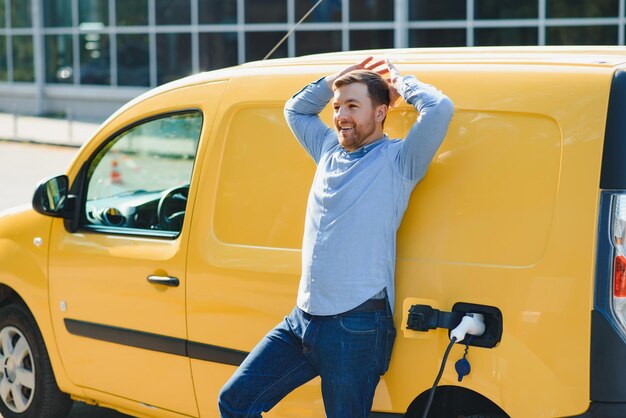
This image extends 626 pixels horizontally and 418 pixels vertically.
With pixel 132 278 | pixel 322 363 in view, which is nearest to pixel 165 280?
pixel 132 278

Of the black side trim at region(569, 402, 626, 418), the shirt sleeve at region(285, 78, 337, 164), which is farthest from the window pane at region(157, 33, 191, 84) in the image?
the black side trim at region(569, 402, 626, 418)

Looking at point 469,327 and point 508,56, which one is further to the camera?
point 508,56

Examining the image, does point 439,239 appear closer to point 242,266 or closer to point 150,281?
point 242,266

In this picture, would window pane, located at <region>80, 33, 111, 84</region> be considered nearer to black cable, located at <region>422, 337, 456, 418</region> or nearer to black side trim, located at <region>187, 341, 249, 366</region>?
black side trim, located at <region>187, 341, 249, 366</region>

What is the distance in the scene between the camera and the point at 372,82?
3.72 metres

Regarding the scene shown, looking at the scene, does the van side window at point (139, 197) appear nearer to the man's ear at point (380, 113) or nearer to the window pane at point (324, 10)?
the man's ear at point (380, 113)

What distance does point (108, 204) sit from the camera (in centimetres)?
523

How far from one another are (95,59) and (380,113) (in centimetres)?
2700

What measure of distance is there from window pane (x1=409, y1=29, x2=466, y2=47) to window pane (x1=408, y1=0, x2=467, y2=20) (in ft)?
0.96

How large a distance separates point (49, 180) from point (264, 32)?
2144cm

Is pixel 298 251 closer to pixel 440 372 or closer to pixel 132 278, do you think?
pixel 440 372

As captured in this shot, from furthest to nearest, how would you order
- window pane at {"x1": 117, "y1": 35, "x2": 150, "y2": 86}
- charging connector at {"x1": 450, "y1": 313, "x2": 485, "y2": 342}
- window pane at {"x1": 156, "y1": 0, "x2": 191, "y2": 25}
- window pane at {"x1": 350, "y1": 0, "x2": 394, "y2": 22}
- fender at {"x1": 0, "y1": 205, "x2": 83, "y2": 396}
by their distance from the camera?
window pane at {"x1": 117, "y1": 35, "x2": 150, "y2": 86} → window pane at {"x1": 156, "y1": 0, "x2": 191, "y2": 25} → window pane at {"x1": 350, "y1": 0, "x2": 394, "y2": 22} → fender at {"x1": 0, "y1": 205, "x2": 83, "y2": 396} → charging connector at {"x1": 450, "y1": 313, "x2": 485, "y2": 342}

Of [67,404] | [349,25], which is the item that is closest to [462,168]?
[67,404]

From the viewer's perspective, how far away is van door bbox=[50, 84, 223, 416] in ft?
14.7
